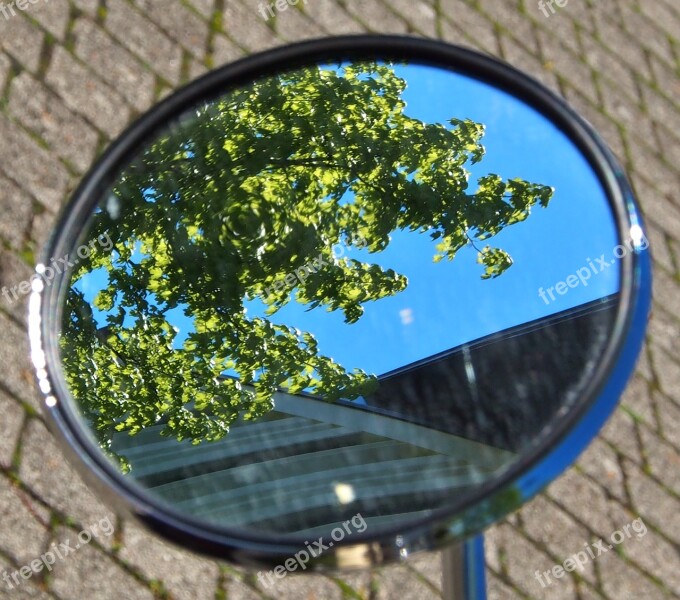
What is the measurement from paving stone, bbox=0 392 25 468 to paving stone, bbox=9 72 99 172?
3.47ft

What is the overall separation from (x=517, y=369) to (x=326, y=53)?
21.1 inches

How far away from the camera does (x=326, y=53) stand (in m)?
1.31

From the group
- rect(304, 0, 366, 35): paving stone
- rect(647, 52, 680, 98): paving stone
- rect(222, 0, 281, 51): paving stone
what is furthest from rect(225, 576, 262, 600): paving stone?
rect(647, 52, 680, 98): paving stone

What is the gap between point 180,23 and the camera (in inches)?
166

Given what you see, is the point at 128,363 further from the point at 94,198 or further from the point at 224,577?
the point at 224,577

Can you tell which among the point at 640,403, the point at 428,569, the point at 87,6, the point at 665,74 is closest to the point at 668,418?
the point at 640,403

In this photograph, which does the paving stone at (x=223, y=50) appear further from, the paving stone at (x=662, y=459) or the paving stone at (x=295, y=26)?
the paving stone at (x=662, y=459)

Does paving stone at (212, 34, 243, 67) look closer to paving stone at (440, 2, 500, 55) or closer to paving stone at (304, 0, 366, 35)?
paving stone at (304, 0, 366, 35)

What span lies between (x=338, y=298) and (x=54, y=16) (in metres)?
3.21

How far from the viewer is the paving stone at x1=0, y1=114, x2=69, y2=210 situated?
11.4 ft

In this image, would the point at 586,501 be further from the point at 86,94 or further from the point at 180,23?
the point at 180,23

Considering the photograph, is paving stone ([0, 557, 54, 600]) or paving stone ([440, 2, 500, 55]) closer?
paving stone ([0, 557, 54, 600])

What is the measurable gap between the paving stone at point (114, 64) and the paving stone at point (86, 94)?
2.0 inches

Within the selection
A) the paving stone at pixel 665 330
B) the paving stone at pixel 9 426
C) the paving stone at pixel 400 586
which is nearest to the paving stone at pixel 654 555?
the paving stone at pixel 400 586
